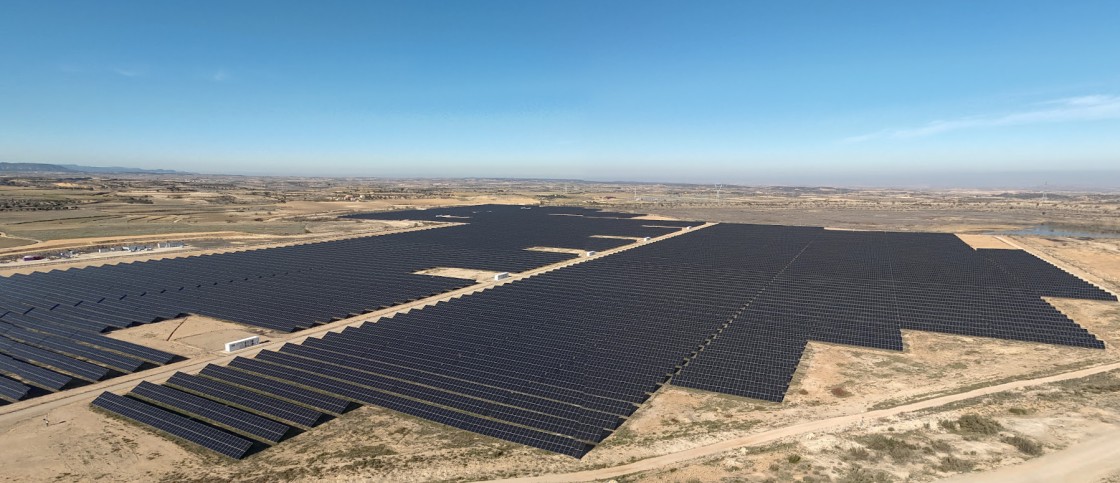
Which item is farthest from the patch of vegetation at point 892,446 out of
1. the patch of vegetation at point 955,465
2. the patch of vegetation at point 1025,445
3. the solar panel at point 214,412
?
the solar panel at point 214,412

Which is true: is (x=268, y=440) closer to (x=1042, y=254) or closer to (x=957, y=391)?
(x=957, y=391)

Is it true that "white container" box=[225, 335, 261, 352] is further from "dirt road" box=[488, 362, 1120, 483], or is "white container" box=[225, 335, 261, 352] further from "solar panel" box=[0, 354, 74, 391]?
"dirt road" box=[488, 362, 1120, 483]

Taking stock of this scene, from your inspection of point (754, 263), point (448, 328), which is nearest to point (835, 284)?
point (754, 263)

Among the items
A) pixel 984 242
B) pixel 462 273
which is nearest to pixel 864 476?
pixel 462 273

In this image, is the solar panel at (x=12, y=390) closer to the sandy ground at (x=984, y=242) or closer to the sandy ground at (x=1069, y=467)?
the sandy ground at (x=1069, y=467)

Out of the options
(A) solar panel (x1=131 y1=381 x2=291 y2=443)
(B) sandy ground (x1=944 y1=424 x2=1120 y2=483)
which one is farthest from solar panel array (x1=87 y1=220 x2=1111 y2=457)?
(B) sandy ground (x1=944 y1=424 x2=1120 y2=483)

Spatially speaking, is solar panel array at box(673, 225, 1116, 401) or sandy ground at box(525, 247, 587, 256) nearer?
solar panel array at box(673, 225, 1116, 401)
